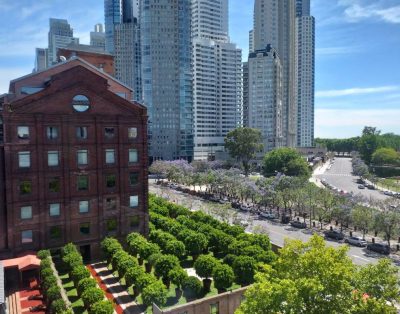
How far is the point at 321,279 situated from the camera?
1731cm

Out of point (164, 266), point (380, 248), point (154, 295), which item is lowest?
point (380, 248)

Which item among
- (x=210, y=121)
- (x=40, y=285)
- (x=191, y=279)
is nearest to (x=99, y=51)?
(x=40, y=285)

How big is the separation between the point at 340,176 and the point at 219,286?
12417cm

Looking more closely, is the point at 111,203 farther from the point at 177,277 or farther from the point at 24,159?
the point at 177,277

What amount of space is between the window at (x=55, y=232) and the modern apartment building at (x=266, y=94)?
152182 mm

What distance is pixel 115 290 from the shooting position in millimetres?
34406

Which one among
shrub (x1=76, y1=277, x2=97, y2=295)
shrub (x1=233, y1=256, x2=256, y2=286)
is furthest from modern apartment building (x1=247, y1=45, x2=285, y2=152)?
shrub (x1=76, y1=277, x2=97, y2=295)

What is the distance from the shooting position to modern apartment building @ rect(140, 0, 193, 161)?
159625 millimetres

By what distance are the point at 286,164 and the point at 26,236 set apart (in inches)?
3729

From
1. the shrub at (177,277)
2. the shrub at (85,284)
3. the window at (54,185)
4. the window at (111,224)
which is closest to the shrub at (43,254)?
the window at (54,185)

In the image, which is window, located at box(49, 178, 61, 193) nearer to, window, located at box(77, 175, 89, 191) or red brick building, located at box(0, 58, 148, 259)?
red brick building, located at box(0, 58, 148, 259)

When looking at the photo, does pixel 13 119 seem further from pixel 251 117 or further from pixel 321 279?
pixel 251 117

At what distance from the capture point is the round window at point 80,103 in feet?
137

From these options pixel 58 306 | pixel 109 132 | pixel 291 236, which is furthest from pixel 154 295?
pixel 291 236
